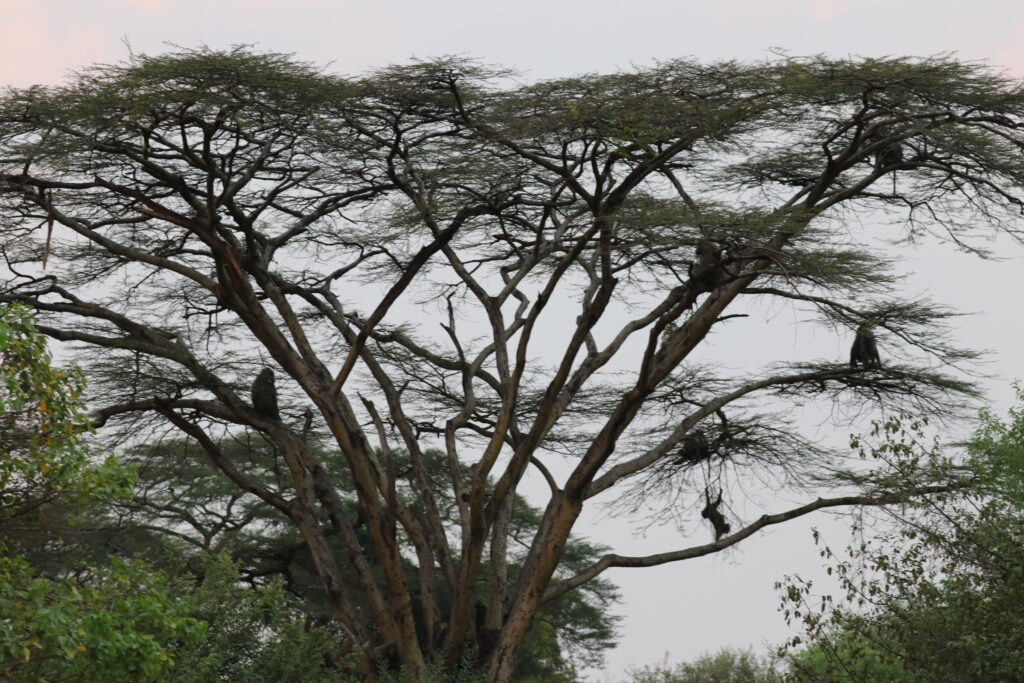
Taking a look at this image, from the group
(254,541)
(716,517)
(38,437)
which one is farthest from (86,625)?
(254,541)

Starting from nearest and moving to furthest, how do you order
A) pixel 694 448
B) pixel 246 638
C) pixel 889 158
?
pixel 246 638 → pixel 889 158 → pixel 694 448

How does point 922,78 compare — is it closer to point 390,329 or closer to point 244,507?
point 390,329

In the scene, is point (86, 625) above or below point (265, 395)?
below

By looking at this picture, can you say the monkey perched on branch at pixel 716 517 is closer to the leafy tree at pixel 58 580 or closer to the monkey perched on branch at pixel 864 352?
the monkey perched on branch at pixel 864 352

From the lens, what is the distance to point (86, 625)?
664 cm

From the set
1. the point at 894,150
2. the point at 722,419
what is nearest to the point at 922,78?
the point at 894,150

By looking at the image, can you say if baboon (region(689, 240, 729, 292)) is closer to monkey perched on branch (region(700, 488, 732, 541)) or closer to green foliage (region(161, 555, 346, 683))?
monkey perched on branch (region(700, 488, 732, 541))

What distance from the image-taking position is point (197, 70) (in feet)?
32.7

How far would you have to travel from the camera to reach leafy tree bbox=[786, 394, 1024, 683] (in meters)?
8.92

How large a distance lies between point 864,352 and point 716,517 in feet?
6.74

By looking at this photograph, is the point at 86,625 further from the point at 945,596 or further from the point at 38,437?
the point at 945,596

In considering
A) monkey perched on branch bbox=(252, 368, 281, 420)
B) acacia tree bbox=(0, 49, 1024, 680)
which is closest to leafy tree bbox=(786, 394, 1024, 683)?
acacia tree bbox=(0, 49, 1024, 680)

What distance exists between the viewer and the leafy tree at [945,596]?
8.92 m

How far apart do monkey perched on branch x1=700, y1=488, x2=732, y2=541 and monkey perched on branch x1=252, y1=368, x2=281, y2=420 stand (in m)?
4.09
